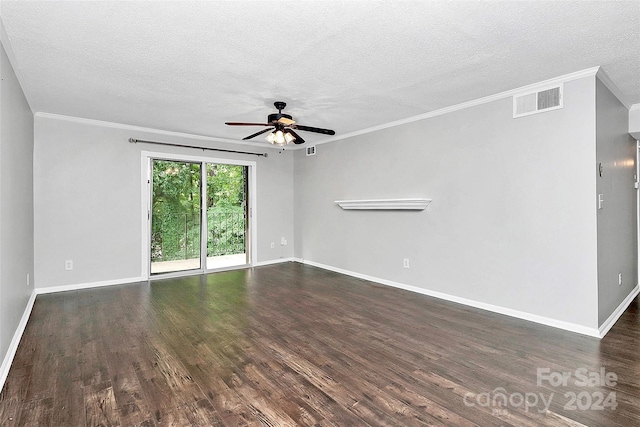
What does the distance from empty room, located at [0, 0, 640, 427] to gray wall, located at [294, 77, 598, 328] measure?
23mm

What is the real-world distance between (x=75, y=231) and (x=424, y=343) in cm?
490

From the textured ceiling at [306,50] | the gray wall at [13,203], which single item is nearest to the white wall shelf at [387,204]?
the textured ceiling at [306,50]

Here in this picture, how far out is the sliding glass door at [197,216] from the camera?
17.9ft

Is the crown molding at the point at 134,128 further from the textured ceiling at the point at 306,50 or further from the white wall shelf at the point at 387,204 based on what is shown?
the white wall shelf at the point at 387,204

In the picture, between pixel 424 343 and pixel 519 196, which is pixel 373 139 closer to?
pixel 519 196

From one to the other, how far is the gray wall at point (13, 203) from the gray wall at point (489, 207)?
14.0ft

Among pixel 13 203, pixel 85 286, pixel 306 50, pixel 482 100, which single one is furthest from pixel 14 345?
pixel 482 100

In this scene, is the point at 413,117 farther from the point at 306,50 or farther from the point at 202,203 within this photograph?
the point at 202,203

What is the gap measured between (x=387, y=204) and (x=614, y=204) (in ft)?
8.31

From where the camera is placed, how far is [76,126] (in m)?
4.70

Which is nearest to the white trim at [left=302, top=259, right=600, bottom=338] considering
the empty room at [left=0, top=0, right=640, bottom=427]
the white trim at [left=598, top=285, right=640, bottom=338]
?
the empty room at [left=0, top=0, right=640, bottom=427]

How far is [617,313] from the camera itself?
3471 mm

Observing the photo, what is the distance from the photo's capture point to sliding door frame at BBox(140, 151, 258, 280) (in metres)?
5.25

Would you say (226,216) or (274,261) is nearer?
(226,216)
